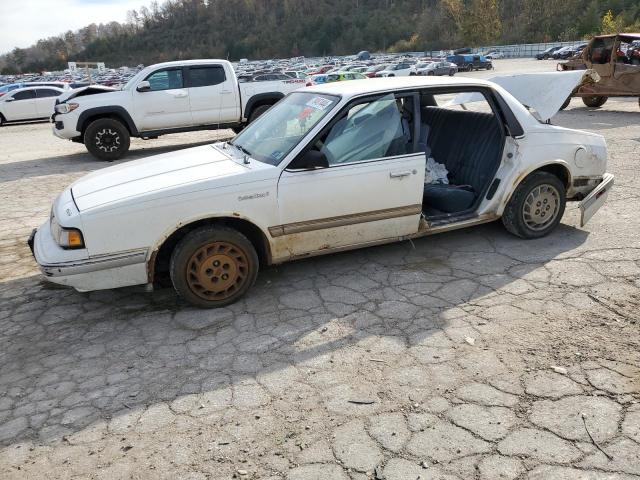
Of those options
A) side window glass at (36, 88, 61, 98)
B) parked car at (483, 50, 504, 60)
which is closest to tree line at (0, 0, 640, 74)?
parked car at (483, 50, 504, 60)

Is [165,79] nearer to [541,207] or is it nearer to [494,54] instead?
[541,207]

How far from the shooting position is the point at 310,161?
3.84 meters

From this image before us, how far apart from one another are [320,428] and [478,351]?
119cm

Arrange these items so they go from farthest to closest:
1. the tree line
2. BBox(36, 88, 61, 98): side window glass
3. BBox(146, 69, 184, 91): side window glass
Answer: the tree line < BBox(36, 88, 61, 98): side window glass < BBox(146, 69, 184, 91): side window glass

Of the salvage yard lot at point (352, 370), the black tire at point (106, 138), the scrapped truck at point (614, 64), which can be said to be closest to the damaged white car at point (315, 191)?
the salvage yard lot at point (352, 370)

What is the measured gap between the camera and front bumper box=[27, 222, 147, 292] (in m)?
3.54

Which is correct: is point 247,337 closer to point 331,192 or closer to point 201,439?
point 201,439

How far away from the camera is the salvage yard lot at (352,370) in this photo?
7.98ft

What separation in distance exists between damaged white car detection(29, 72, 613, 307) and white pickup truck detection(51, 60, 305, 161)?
6.78 metres

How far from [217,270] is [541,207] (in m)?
3.10

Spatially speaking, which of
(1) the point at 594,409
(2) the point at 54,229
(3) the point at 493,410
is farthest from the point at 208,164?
(1) the point at 594,409

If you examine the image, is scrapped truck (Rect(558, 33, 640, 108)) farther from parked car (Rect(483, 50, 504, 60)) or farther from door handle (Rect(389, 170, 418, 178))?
parked car (Rect(483, 50, 504, 60))

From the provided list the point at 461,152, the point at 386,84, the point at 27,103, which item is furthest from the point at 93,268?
the point at 27,103

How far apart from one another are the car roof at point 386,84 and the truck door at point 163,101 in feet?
22.9
